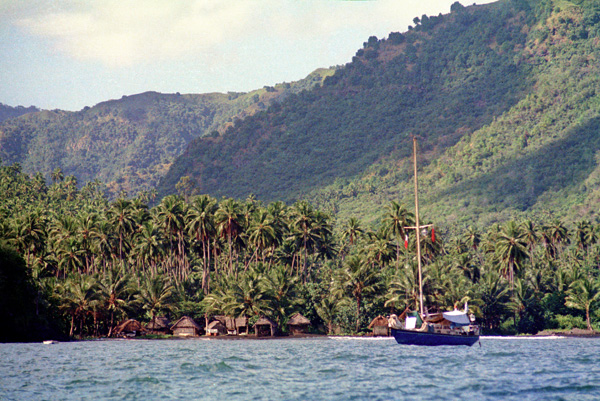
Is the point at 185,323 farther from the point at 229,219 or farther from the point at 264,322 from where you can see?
the point at 229,219

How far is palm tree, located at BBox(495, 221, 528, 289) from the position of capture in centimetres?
13650

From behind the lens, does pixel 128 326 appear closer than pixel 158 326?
Yes

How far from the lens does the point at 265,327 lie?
401ft

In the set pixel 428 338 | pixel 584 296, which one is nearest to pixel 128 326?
pixel 428 338

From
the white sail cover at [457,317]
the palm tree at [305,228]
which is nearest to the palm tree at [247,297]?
the palm tree at [305,228]

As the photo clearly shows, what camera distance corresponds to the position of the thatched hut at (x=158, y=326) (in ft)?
406

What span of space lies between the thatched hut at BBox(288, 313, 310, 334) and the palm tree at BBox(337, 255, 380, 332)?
24.3ft

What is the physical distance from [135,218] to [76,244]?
52.1 ft

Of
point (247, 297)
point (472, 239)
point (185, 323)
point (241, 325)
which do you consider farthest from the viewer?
point (472, 239)

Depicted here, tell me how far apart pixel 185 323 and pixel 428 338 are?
51114 mm

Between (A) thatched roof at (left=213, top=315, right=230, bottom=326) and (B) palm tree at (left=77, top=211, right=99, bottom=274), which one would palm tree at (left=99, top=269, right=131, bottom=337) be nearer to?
(A) thatched roof at (left=213, top=315, right=230, bottom=326)

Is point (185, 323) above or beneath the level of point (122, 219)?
beneath

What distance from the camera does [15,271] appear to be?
91.1m

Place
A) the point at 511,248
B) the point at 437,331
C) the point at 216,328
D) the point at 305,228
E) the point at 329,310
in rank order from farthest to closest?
1. the point at 305,228
2. the point at 511,248
3. the point at 329,310
4. the point at 216,328
5. the point at 437,331
